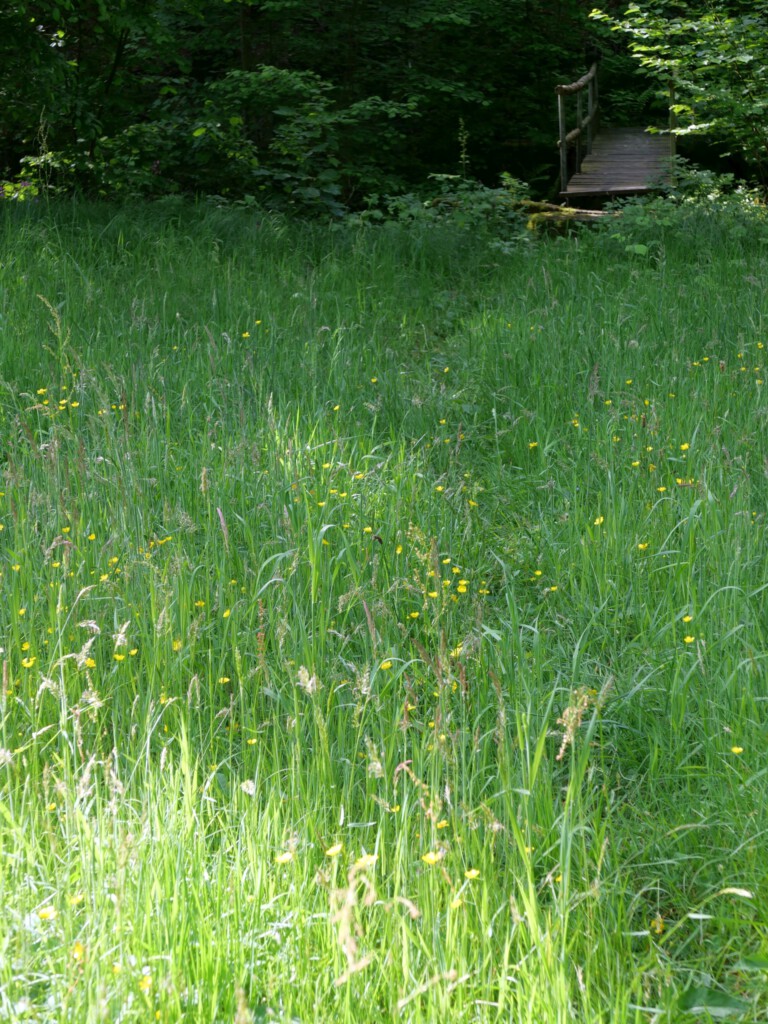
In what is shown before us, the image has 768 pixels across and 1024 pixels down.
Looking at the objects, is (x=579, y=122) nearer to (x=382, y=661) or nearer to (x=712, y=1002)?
(x=382, y=661)

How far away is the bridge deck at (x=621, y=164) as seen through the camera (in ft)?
43.2

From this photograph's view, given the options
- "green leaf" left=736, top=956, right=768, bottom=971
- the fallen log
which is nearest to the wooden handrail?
the fallen log

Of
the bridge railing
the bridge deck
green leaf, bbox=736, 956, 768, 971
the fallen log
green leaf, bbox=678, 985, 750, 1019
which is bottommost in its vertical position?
green leaf, bbox=678, 985, 750, 1019

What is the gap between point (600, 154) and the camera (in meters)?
16.0

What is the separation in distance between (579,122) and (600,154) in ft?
2.69

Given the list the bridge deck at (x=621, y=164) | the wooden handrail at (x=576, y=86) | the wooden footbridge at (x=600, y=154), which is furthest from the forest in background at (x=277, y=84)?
the bridge deck at (x=621, y=164)

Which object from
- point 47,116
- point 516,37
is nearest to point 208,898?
point 47,116

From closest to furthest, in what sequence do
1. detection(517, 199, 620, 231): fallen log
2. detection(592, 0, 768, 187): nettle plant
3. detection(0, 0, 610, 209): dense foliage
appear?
detection(0, 0, 610, 209): dense foliage → detection(592, 0, 768, 187): nettle plant → detection(517, 199, 620, 231): fallen log

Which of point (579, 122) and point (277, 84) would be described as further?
point (579, 122)

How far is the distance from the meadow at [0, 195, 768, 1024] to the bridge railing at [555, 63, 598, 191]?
313 inches

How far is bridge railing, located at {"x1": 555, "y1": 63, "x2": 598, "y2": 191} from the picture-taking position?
13617 mm

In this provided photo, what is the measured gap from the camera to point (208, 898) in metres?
1.77

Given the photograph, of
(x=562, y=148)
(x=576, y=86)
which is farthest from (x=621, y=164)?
(x=562, y=148)

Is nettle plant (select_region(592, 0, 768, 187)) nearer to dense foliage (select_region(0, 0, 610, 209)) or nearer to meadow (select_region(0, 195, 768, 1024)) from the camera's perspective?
dense foliage (select_region(0, 0, 610, 209))
